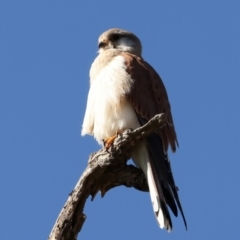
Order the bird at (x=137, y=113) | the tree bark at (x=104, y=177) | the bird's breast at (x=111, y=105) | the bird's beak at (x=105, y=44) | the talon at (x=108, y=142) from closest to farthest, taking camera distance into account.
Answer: the tree bark at (x=104, y=177)
the talon at (x=108, y=142)
the bird at (x=137, y=113)
the bird's breast at (x=111, y=105)
the bird's beak at (x=105, y=44)

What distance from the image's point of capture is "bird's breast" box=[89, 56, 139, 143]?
6438mm

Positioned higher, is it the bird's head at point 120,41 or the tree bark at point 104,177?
the bird's head at point 120,41

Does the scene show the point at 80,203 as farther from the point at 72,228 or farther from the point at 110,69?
the point at 110,69

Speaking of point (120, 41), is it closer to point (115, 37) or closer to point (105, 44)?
point (115, 37)

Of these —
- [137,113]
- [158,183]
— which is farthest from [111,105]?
[158,183]

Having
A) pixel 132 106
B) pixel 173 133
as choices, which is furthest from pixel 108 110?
pixel 173 133

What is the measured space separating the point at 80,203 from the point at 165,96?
1842mm

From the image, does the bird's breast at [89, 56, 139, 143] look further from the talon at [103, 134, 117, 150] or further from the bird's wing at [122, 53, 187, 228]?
the talon at [103, 134, 117, 150]

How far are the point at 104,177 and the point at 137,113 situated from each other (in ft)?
2.90

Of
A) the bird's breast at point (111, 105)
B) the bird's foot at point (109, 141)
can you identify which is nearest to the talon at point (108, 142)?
the bird's foot at point (109, 141)

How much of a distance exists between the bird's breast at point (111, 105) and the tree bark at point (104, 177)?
1.30 feet

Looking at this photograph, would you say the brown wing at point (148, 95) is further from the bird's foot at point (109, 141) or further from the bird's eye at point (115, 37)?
the bird's eye at point (115, 37)

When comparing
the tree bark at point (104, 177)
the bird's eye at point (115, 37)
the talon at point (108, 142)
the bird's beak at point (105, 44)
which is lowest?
the tree bark at point (104, 177)

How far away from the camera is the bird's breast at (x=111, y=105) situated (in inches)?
253
